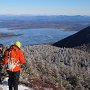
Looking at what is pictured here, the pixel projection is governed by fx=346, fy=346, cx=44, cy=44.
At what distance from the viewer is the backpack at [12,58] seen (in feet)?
31.3

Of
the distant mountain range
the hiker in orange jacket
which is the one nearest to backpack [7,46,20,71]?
the hiker in orange jacket

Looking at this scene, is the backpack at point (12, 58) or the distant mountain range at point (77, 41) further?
the distant mountain range at point (77, 41)

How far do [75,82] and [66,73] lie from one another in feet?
3.86

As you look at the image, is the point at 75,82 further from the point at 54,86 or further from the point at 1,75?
the point at 1,75

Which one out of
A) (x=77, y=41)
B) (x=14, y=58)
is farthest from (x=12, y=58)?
(x=77, y=41)

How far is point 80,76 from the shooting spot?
15.5m

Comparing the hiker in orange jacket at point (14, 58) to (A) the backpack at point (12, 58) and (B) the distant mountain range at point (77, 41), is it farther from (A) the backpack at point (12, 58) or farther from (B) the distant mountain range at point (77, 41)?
(B) the distant mountain range at point (77, 41)

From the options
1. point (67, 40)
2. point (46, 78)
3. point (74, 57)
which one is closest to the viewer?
point (46, 78)

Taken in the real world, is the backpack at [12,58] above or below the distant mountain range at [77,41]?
above

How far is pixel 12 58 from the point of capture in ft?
31.6

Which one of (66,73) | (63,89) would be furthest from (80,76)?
(63,89)

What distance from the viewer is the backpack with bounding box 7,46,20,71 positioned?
9.55 meters

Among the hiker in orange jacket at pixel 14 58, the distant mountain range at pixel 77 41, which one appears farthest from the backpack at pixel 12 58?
the distant mountain range at pixel 77 41

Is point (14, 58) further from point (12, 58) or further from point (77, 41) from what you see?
point (77, 41)
